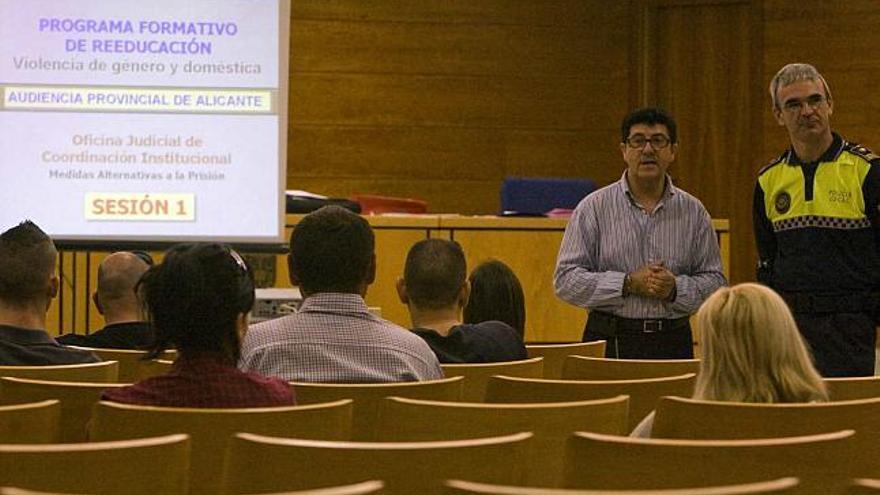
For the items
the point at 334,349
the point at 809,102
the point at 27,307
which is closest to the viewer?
the point at 334,349

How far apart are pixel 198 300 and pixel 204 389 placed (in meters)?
0.20

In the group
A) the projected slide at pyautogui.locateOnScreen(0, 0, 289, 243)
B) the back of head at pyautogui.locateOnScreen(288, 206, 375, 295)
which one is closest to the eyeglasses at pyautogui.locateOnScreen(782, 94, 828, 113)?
the back of head at pyautogui.locateOnScreen(288, 206, 375, 295)

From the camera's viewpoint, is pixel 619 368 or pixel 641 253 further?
pixel 641 253

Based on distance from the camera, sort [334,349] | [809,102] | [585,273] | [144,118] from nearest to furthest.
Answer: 1. [334,349]
2. [809,102]
3. [585,273]
4. [144,118]

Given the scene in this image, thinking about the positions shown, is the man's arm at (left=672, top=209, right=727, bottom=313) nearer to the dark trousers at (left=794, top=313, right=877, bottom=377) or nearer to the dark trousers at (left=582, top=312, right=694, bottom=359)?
the dark trousers at (left=582, top=312, right=694, bottom=359)

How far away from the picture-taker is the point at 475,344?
414 cm

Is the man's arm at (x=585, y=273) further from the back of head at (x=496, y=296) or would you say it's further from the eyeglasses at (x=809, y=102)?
the eyeglasses at (x=809, y=102)

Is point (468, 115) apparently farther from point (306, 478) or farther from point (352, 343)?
point (306, 478)

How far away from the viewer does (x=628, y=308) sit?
530 centimetres

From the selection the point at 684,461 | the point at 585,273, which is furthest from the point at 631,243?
the point at 684,461

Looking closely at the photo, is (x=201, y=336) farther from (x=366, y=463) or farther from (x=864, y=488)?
(x=864, y=488)

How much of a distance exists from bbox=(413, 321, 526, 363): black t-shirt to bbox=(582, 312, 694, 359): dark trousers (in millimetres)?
1140

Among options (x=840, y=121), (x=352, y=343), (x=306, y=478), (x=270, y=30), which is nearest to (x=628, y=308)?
(x=352, y=343)

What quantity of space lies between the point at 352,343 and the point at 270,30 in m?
3.70
